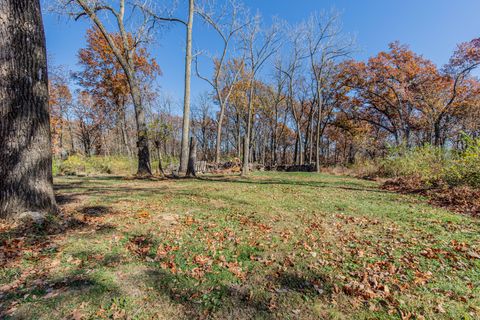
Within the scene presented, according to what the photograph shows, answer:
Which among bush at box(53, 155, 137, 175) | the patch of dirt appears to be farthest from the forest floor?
bush at box(53, 155, 137, 175)

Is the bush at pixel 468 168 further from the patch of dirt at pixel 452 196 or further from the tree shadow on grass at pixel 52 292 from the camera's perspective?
the tree shadow on grass at pixel 52 292

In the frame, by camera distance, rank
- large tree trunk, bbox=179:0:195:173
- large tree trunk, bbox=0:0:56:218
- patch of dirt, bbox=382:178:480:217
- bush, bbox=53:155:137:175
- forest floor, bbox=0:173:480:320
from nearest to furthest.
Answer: forest floor, bbox=0:173:480:320 → large tree trunk, bbox=0:0:56:218 → patch of dirt, bbox=382:178:480:217 → large tree trunk, bbox=179:0:195:173 → bush, bbox=53:155:137:175

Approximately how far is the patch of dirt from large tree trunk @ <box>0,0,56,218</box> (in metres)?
8.14

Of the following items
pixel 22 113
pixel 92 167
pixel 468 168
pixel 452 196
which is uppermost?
pixel 22 113

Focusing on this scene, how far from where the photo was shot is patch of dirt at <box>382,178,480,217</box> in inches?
200

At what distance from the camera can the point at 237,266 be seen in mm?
2684

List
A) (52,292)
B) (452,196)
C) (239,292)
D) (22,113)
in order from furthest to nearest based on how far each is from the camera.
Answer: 1. (452,196)
2. (22,113)
3. (239,292)
4. (52,292)

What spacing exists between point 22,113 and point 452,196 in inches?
372

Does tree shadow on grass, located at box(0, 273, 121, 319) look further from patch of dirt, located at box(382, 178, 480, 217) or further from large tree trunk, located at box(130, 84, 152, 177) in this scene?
large tree trunk, located at box(130, 84, 152, 177)

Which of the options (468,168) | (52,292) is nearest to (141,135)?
(52,292)

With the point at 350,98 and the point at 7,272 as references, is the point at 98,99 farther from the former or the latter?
the point at 350,98

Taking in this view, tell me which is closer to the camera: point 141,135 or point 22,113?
point 22,113

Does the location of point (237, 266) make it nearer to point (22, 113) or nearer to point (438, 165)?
point (22, 113)

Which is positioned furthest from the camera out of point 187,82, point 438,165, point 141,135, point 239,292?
point 187,82
